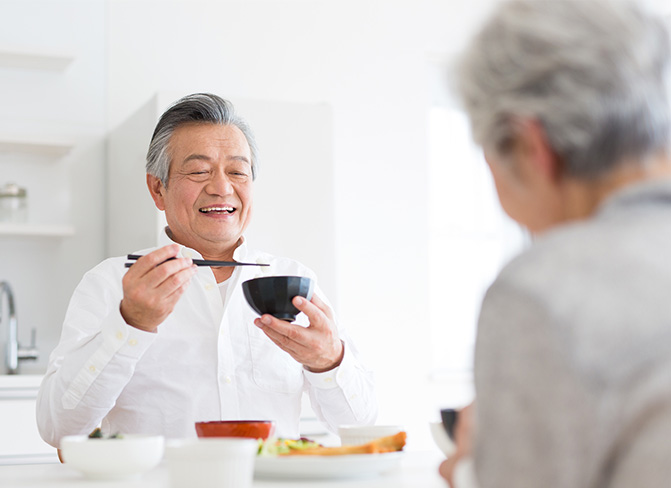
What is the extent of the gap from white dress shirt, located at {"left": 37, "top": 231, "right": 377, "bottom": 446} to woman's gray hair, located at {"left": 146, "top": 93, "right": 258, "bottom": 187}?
10.4 inches

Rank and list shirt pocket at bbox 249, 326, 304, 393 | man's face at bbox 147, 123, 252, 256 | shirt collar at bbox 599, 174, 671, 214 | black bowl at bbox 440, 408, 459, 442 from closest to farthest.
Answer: shirt collar at bbox 599, 174, 671, 214 < black bowl at bbox 440, 408, 459, 442 < shirt pocket at bbox 249, 326, 304, 393 < man's face at bbox 147, 123, 252, 256

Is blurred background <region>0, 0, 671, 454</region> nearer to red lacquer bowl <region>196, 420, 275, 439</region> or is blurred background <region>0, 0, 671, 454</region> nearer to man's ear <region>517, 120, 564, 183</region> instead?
red lacquer bowl <region>196, 420, 275, 439</region>

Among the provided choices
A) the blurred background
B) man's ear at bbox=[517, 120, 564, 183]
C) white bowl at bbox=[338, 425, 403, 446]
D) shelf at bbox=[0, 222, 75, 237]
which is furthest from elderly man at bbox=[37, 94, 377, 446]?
shelf at bbox=[0, 222, 75, 237]

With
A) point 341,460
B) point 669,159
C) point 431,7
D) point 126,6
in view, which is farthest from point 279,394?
point 431,7

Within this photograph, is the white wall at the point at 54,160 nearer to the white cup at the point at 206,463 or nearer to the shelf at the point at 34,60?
the shelf at the point at 34,60

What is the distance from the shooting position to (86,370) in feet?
5.75

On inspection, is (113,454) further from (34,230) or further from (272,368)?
(34,230)

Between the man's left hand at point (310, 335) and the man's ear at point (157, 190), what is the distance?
0.72 metres

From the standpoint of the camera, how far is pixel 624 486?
2.43ft

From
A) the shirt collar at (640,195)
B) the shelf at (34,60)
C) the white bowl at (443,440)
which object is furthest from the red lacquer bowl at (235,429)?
the shelf at (34,60)

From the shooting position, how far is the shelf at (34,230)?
11.7 feet

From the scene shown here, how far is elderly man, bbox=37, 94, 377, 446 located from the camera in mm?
1718

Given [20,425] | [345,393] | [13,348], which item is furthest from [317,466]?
[13,348]

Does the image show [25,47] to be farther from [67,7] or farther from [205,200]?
[205,200]
